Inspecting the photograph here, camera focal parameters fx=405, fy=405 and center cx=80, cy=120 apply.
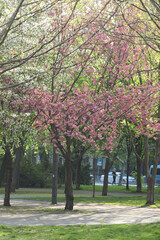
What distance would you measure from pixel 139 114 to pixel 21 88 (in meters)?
8.32

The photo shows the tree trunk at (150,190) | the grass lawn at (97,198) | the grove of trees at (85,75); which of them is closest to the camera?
the grove of trees at (85,75)

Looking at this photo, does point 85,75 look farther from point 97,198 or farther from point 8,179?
point 97,198

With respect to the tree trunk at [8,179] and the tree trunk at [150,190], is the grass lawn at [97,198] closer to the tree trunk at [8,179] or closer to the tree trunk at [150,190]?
the tree trunk at [150,190]

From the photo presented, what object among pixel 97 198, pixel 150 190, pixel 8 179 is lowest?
pixel 97 198

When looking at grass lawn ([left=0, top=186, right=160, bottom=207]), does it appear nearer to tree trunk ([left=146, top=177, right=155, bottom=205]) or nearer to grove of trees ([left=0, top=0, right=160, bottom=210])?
tree trunk ([left=146, top=177, right=155, bottom=205])

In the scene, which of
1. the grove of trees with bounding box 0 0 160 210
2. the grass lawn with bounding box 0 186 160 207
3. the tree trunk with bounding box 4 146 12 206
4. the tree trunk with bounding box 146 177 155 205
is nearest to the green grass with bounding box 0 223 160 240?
the grove of trees with bounding box 0 0 160 210

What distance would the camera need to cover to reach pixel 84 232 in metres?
10.5

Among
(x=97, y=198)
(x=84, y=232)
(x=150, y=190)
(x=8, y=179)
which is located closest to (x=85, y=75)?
(x=8, y=179)

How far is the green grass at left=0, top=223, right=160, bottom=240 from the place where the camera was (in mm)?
9633

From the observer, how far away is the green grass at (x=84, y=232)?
963 cm

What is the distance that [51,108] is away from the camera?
626 inches

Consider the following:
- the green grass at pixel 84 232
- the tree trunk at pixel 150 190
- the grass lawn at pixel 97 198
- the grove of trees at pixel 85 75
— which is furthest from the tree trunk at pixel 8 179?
the green grass at pixel 84 232

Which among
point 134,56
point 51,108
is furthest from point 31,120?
point 134,56

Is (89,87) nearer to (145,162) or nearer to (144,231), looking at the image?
(145,162)
